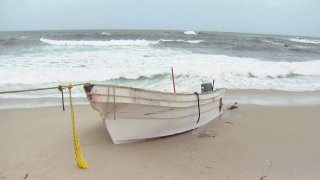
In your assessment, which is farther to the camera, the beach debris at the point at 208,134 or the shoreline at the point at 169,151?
the beach debris at the point at 208,134

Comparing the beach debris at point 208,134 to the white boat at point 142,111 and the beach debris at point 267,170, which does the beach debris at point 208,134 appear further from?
the beach debris at point 267,170

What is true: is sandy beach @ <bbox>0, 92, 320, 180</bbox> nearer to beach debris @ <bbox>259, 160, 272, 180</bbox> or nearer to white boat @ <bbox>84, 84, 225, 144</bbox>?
beach debris @ <bbox>259, 160, 272, 180</bbox>

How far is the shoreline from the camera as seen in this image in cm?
502

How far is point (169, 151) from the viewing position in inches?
230

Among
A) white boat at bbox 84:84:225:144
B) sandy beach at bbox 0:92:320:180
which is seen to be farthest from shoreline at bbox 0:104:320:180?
white boat at bbox 84:84:225:144

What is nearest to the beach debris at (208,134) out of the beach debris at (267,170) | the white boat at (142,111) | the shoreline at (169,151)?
the shoreline at (169,151)

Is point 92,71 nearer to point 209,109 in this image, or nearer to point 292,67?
point 209,109

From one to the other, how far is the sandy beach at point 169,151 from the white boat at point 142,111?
0.20 meters

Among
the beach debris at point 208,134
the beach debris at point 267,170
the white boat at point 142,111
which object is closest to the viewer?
the beach debris at point 267,170

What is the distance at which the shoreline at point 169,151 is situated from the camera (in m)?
5.02

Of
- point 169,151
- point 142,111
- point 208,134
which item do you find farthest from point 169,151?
point 208,134

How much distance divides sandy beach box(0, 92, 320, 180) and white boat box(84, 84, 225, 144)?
0.66 ft

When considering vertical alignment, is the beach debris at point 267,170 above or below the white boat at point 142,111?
below

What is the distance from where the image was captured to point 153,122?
6.12 metres
